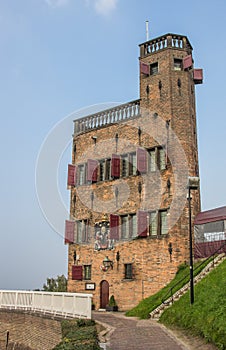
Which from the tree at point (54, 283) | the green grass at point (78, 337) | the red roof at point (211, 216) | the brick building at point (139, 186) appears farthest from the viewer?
the tree at point (54, 283)

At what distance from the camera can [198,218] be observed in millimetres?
24328

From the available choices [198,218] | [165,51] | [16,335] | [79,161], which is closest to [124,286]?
[198,218]

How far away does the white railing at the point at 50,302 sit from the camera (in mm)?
15699

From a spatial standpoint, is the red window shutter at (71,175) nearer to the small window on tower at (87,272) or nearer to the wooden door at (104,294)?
the small window on tower at (87,272)

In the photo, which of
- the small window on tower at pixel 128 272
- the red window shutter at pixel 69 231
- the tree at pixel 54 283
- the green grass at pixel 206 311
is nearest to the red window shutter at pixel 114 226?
the small window on tower at pixel 128 272

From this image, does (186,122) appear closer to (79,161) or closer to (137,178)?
(137,178)

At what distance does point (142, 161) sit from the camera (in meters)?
25.7

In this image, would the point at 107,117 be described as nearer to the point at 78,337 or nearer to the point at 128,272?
the point at 128,272

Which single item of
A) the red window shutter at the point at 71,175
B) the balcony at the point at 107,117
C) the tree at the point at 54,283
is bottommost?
the tree at the point at 54,283

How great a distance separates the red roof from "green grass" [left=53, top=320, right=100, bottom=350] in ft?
36.8

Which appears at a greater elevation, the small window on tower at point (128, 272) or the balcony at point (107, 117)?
the balcony at point (107, 117)

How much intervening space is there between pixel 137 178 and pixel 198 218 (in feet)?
15.4

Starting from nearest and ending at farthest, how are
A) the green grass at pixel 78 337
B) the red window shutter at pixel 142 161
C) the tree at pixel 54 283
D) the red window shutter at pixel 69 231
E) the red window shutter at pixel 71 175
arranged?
the green grass at pixel 78 337, the red window shutter at pixel 142 161, the red window shutter at pixel 69 231, the red window shutter at pixel 71 175, the tree at pixel 54 283

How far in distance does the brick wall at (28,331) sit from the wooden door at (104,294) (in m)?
7.74
